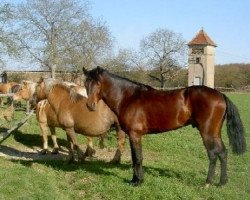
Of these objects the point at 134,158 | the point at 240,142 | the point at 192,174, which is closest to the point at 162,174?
the point at 192,174

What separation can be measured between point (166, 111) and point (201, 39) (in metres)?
77.4

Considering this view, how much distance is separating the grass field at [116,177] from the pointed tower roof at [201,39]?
71338mm

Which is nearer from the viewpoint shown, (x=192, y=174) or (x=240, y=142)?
(x=240, y=142)

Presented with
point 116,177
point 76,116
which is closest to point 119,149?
point 76,116

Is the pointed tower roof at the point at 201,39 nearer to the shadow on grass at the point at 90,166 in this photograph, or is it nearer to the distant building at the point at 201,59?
the distant building at the point at 201,59

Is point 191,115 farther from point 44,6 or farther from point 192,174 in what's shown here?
point 44,6

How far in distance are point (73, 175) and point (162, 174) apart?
1.79m

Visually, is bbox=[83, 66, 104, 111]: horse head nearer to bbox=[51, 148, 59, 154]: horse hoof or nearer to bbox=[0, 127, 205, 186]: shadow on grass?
bbox=[0, 127, 205, 186]: shadow on grass

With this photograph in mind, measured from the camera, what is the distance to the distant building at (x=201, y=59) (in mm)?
73875

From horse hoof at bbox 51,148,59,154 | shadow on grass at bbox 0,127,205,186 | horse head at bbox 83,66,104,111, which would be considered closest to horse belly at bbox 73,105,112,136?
shadow on grass at bbox 0,127,205,186

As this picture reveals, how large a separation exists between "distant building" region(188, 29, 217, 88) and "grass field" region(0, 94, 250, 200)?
61560 mm

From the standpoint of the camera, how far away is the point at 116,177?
7902mm

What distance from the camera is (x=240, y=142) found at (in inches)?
302

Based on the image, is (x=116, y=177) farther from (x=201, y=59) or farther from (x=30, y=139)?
(x=201, y=59)
